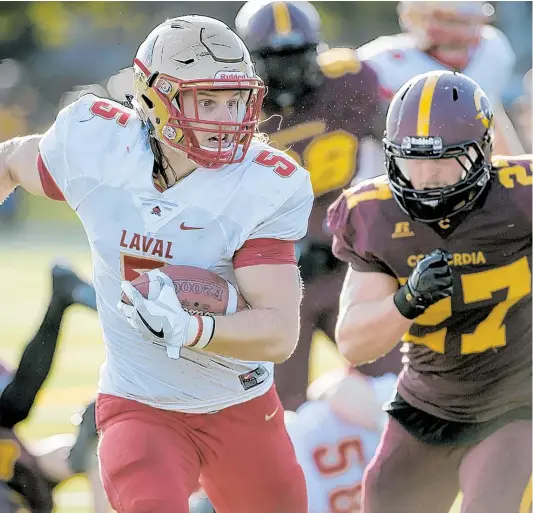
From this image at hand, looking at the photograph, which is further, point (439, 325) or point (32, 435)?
point (32, 435)

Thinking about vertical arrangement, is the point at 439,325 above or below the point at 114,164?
below

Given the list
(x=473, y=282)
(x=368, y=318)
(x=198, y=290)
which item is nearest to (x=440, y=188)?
(x=473, y=282)

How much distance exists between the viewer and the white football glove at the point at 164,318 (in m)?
2.91

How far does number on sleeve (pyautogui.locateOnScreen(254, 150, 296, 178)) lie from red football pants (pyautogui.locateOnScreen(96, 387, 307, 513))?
0.60m

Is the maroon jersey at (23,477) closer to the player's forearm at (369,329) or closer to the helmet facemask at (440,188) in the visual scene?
the player's forearm at (369,329)

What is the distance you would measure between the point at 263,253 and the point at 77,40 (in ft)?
31.0

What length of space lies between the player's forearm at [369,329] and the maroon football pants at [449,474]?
0.22 meters

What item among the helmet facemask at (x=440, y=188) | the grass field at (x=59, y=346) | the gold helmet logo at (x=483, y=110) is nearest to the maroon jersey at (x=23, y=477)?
the grass field at (x=59, y=346)

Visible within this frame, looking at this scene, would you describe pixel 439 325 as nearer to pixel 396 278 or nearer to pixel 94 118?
pixel 396 278

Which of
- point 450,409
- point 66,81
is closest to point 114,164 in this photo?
point 450,409

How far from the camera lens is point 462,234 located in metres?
3.46

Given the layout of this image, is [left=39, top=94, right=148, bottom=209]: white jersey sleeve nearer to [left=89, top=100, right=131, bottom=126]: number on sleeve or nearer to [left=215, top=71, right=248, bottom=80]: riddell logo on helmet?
[left=89, top=100, right=131, bottom=126]: number on sleeve

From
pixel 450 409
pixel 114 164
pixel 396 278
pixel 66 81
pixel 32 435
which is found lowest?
pixel 66 81

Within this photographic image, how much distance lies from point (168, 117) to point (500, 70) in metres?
3.03
